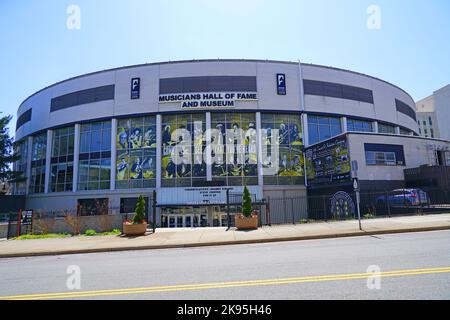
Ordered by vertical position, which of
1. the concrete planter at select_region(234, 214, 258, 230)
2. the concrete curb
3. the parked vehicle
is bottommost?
the concrete curb

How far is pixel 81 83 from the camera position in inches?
1404

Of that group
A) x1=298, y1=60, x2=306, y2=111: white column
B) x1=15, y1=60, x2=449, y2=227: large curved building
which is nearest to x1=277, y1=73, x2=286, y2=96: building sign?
x1=15, y1=60, x2=449, y2=227: large curved building

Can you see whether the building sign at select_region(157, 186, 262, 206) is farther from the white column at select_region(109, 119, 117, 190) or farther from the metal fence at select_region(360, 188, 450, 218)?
the metal fence at select_region(360, 188, 450, 218)

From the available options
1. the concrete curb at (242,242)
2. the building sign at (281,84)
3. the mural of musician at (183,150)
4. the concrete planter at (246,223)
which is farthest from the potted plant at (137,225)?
the building sign at (281,84)

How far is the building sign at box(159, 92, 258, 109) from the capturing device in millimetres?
31531

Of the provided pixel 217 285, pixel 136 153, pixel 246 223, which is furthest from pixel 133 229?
pixel 136 153

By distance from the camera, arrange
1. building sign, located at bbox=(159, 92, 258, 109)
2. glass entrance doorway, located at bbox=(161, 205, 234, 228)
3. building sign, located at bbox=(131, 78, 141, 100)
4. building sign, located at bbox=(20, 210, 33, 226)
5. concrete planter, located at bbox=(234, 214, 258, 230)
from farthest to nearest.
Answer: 1. building sign, located at bbox=(131, 78, 141, 100)
2. building sign, located at bbox=(159, 92, 258, 109)
3. glass entrance doorway, located at bbox=(161, 205, 234, 228)
4. building sign, located at bbox=(20, 210, 33, 226)
5. concrete planter, located at bbox=(234, 214, 258, 230)

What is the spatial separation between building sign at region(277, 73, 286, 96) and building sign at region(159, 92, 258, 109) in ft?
10.2

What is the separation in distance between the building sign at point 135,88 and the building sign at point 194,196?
1201 centimetres

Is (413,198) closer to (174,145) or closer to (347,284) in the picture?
(347,284)

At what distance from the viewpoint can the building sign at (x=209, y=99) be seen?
31531 millimetres

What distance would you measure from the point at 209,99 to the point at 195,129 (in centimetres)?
375

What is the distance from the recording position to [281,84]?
32.8 metres

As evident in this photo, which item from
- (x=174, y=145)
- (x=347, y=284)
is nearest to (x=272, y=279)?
(x=347, y=284)
